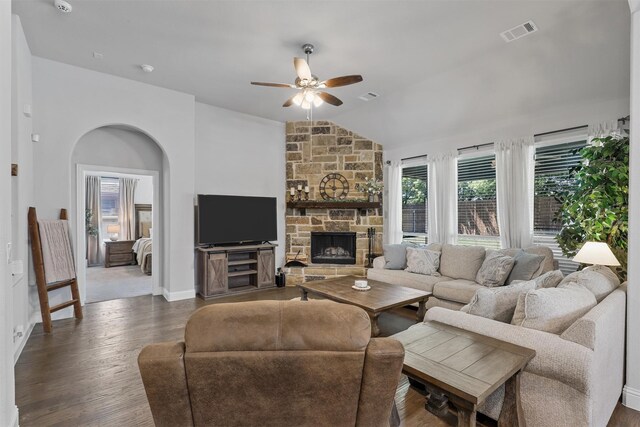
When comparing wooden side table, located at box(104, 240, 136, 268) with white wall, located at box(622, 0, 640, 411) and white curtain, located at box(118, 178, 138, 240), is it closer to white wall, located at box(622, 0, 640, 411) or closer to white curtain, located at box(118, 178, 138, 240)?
white curtain, located at box(118, 178, 138, 240)

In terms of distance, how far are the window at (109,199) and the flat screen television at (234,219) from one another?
15.6ft

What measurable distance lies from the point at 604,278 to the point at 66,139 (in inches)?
224

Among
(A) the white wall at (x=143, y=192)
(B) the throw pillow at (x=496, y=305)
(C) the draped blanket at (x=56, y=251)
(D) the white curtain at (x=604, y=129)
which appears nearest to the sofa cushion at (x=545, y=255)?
(D) the white curtain at (x=604, y=129)

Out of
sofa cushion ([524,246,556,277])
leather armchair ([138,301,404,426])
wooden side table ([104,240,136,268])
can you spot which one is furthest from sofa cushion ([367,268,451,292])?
wooden side table ([104,240,136,268])

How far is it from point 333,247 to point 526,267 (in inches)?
132

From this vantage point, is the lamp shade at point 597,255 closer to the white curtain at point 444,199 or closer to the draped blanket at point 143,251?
the white curtain at point 444,199

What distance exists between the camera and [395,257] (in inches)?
191

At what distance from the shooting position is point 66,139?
3.86m

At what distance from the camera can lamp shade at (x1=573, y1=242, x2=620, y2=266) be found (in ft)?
8.59

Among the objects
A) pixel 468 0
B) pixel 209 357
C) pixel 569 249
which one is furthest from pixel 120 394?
pixel 569 249

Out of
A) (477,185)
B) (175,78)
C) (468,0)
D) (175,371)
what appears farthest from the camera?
(477,185)

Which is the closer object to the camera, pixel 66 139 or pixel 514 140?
pixel 66 139

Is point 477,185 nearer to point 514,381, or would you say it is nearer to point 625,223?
point 625,223

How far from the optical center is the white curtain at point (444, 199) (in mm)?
5098
